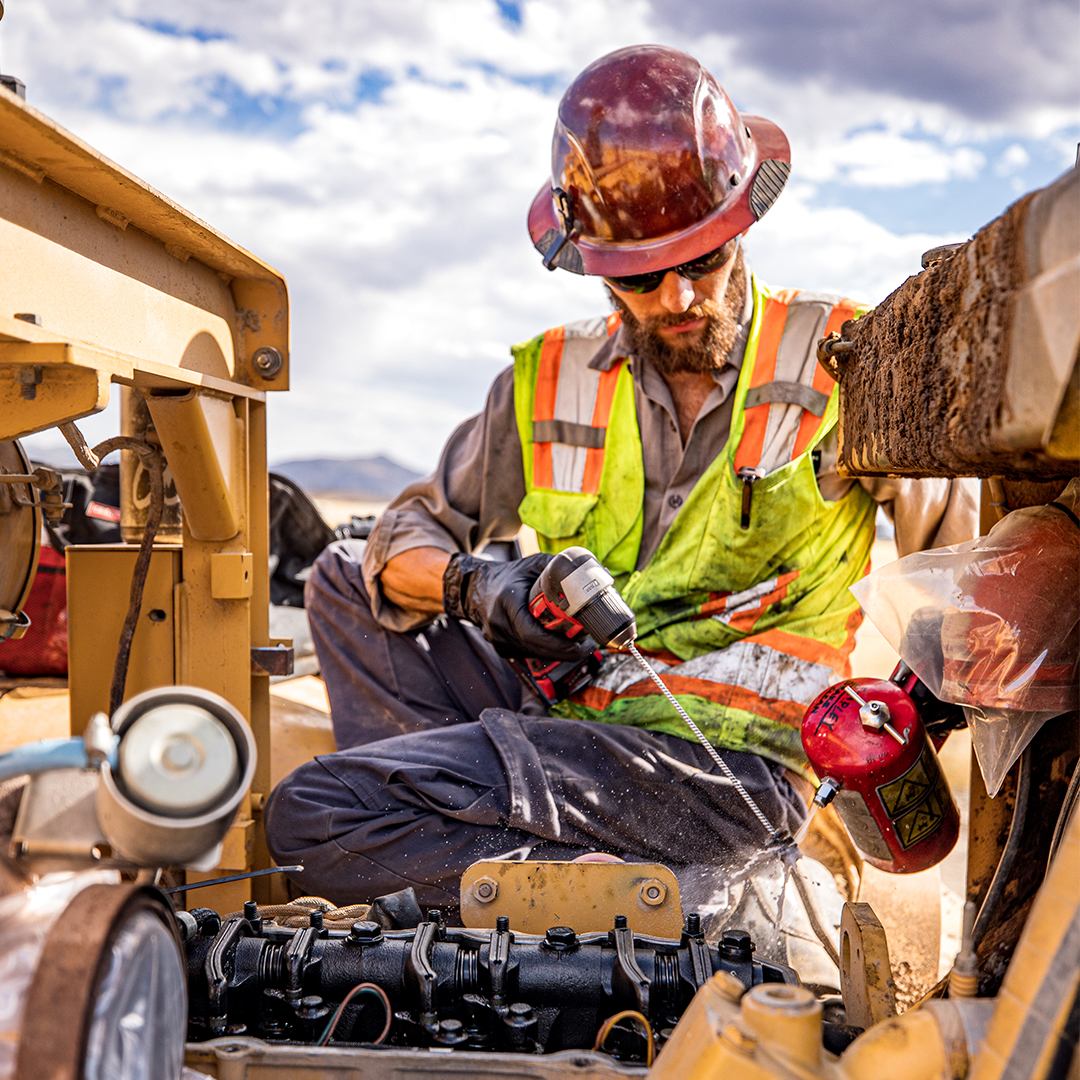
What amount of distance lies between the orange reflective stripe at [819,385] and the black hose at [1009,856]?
120 centimetres

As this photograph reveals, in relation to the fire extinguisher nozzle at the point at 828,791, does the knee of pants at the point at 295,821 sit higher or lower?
lower

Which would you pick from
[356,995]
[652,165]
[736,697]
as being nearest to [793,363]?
[652,165]

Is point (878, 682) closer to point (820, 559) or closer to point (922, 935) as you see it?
point (820, 559)

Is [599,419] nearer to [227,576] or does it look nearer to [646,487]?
[646,487]

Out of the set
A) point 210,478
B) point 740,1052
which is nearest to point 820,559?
point 210,478

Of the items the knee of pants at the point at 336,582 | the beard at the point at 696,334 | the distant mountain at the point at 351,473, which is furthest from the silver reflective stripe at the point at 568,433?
the distant mountain at the point at 351,473

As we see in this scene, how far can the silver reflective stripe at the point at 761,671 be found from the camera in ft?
7.97

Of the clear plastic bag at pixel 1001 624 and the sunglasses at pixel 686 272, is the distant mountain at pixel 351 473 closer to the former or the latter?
the sunglasses at pixel 686 272

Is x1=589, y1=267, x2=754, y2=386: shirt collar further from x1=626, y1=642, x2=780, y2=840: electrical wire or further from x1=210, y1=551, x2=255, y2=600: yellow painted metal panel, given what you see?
x1=210, y1=551, x2=255, y2=600: yellow painted metal panel

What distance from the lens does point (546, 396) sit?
9.28 ft

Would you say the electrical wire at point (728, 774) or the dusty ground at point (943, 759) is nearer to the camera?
the electrical wire at point (728, 774)

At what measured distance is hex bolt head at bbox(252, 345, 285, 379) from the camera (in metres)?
2.15

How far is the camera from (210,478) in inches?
79.7

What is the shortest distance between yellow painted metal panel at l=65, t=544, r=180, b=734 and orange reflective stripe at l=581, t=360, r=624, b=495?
1.08 meters
